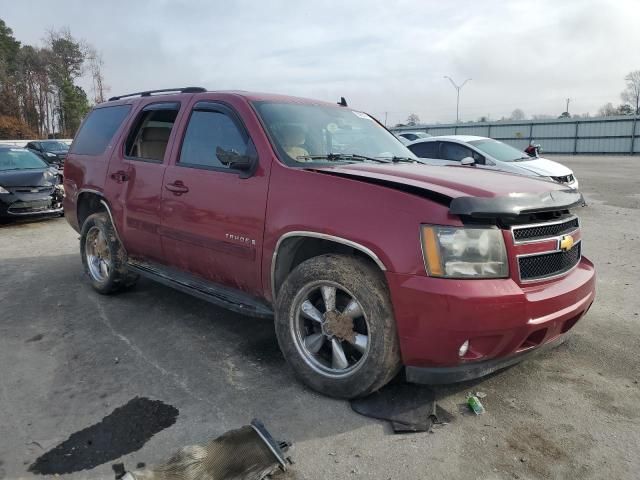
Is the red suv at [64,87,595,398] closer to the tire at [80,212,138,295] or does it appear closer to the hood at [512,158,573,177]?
the tire at [80,212,138,295]

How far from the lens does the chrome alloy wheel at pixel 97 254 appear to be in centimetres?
531

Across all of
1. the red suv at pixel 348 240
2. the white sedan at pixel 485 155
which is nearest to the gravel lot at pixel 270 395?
the red suv at pixel 348 240

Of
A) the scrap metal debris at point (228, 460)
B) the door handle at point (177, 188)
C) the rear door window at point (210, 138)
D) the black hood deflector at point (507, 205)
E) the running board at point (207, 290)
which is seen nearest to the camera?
the scrap metal debris at point (228, 460)

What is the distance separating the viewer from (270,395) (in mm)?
3287

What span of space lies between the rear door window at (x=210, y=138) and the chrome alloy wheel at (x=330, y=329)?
1.21m

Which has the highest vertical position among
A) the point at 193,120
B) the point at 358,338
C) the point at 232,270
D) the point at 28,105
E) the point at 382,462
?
the point at 28,105

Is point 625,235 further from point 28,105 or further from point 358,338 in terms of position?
point 28,105

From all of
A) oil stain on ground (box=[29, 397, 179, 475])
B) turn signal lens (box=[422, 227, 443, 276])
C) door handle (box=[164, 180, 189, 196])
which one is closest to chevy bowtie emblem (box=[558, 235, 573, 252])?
turn signal lens (box=[422, 227, 443, 276])

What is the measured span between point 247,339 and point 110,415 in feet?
4.43

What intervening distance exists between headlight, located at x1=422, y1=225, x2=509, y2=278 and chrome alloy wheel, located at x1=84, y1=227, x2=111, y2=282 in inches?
144

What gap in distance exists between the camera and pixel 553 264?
309 centimetres

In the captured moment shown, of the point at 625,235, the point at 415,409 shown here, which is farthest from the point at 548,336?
the point at 625,235

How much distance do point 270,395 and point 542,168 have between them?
30.9 ft

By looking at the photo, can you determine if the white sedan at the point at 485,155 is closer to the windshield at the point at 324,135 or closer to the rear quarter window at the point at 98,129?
the windshield at the point at 324,135
